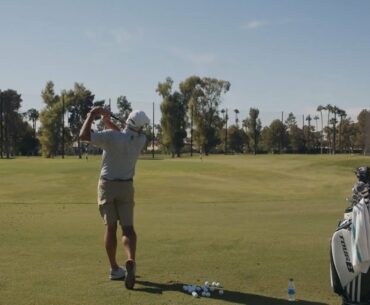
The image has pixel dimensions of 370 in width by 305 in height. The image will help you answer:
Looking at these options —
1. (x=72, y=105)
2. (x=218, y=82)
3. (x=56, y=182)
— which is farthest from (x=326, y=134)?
(x=56, y=182)

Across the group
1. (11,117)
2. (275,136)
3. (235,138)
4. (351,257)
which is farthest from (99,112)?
(11,117)

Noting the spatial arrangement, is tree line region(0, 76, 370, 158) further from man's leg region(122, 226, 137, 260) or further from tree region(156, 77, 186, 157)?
man's leg region(122, 226, 137, 260)

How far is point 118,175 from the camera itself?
7.59 m

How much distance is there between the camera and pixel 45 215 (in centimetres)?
1455

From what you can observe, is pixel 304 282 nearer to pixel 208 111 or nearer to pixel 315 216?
pixel 315 216

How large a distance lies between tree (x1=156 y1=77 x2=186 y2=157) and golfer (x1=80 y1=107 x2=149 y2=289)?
88315 millimetres

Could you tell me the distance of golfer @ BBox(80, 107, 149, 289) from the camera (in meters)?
7.48

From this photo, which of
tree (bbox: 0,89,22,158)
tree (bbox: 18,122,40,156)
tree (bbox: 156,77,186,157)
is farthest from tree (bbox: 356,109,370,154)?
tree (bbox: 0,89,22,158)

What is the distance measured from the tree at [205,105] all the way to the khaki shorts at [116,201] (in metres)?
95.4

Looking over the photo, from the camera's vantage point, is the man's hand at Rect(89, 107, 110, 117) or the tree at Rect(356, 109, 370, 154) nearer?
the tree at Rect(356, 109, 370, 154)

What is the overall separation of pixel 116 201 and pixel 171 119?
8993 centimetres

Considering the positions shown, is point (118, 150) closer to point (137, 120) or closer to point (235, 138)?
point (137, 120)

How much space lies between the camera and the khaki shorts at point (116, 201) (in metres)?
7.58

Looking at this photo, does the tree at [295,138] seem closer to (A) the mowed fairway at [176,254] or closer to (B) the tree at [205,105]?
(B) the tree at [205,105]
